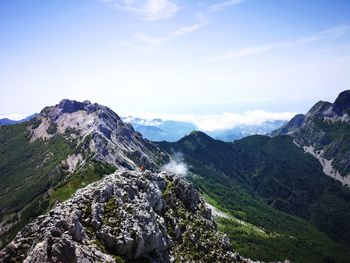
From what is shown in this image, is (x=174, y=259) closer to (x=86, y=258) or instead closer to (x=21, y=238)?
(x=86, y=258)

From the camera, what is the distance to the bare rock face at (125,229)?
71.9 m

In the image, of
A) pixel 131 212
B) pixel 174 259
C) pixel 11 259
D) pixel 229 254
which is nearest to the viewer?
pixel 11 259

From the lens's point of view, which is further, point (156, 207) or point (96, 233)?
point (156, 207)

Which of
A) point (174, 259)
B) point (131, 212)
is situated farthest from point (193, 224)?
point (131, 212)

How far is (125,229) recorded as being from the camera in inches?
3492

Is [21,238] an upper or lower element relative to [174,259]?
upper

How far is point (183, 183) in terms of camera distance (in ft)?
463

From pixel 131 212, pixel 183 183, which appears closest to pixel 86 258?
pixel 131 212

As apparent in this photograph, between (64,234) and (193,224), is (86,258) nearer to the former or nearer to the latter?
(64,234)

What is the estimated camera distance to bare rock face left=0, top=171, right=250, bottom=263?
2832 inches

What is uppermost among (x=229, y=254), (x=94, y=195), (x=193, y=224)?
(x=94, y=195)

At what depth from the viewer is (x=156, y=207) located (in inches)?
4555

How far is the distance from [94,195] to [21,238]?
77.7 feet

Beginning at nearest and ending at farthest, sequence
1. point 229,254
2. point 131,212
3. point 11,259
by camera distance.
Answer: point 11,259 < point 131,212 < point 229,254
